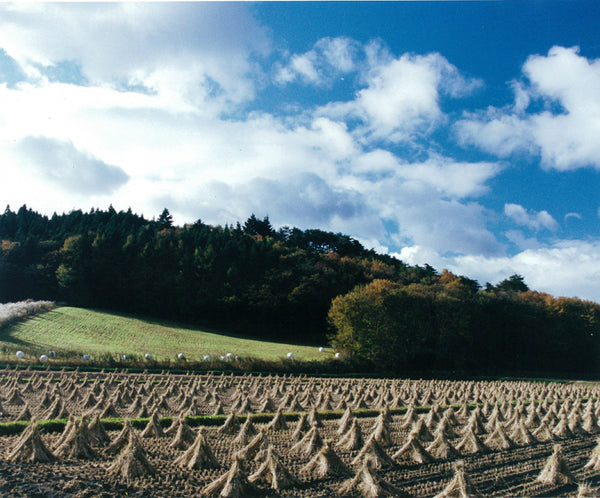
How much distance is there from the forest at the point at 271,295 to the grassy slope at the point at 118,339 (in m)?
7.02

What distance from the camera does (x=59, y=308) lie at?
58594 mm

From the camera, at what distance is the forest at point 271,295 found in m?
59.8

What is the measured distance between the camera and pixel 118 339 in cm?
4753

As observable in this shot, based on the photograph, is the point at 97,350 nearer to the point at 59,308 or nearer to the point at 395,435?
the point at 59,308

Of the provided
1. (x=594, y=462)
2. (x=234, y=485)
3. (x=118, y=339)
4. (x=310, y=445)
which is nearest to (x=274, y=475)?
(x=234, y=485)

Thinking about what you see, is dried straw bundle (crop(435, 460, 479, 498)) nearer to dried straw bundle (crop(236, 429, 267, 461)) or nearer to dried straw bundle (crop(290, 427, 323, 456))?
dried straw bundle (crop(290, 427, 323, 456))

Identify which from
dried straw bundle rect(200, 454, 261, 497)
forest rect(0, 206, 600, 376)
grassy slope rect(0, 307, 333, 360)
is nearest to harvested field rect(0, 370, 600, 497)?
dried straw bundle rect(200, 454, 261, 497)

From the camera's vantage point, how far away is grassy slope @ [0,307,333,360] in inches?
1607

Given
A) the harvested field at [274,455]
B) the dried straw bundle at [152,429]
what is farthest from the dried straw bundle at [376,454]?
the dried straw bundle at [152,429]

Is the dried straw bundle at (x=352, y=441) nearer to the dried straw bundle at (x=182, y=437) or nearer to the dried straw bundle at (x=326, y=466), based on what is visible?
the dried straw bundle at (x=326, y=466)

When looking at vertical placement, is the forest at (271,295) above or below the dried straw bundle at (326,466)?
above

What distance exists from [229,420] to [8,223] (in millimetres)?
82162

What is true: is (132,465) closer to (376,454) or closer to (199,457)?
(199,457)

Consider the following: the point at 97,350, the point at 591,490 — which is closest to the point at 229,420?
the point at 591,490
